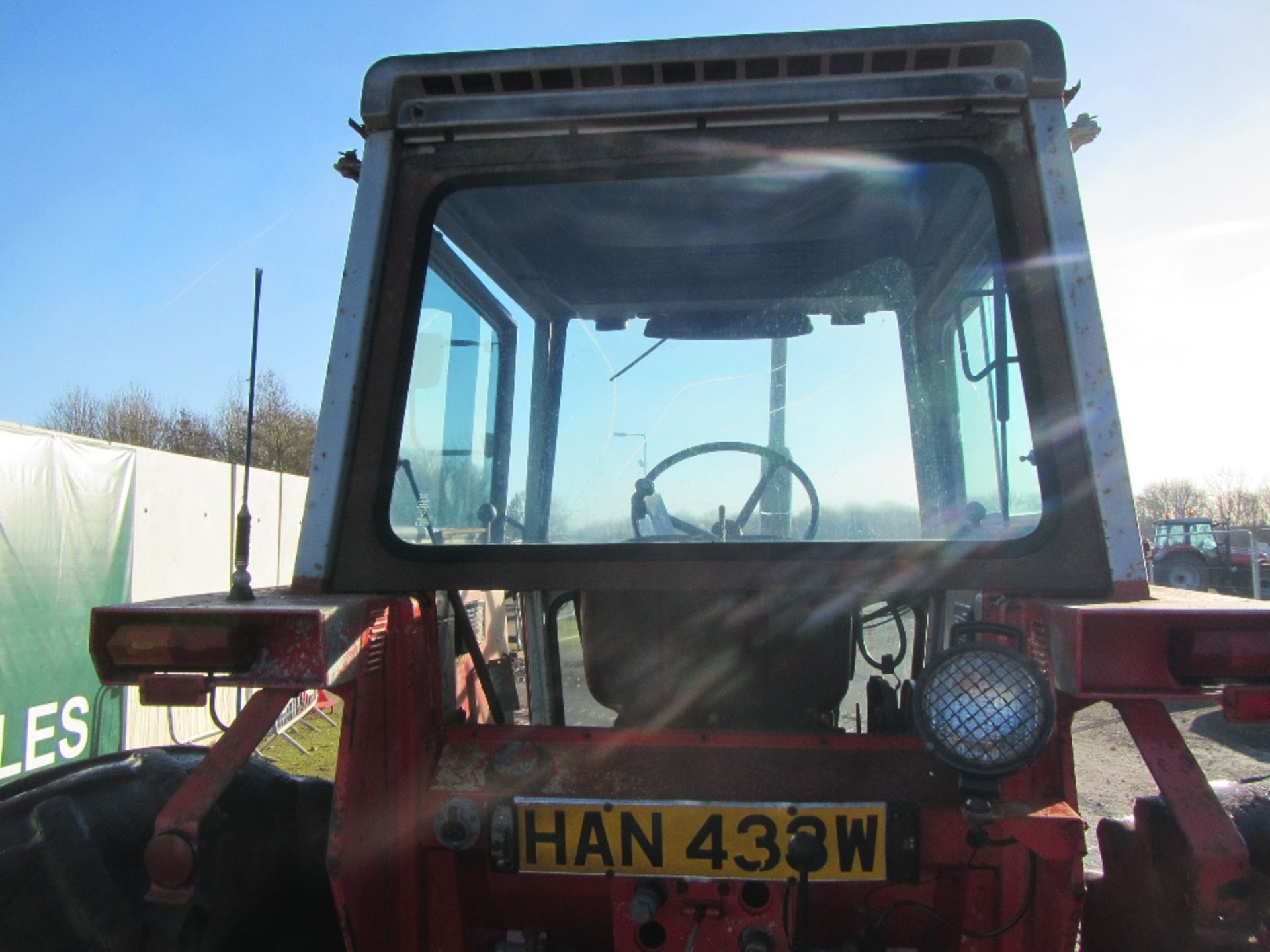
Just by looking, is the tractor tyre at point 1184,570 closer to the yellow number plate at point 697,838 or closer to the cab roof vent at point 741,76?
the cab roof vent at point 741,76

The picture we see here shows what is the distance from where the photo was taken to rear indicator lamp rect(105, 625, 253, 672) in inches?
64.2

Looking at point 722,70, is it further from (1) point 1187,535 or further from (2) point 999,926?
(1) point 1187,535

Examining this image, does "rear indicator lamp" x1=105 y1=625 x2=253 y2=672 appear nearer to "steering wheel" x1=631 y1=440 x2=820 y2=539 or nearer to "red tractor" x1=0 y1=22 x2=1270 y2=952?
"red tractor" x1=0 y1=22 x2=1270 y2=952

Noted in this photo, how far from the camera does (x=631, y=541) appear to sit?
2074mm

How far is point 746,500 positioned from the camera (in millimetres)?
2082

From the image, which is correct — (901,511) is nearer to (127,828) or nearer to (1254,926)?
(1254,926)

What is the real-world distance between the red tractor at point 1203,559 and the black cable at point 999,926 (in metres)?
21.9

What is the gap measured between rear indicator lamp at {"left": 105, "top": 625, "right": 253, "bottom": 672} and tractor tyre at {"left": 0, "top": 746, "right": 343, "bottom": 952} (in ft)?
0.83

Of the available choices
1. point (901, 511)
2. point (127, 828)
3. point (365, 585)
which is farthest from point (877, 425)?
point (127, 828)

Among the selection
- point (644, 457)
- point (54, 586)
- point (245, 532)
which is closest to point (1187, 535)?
point (54, 586)

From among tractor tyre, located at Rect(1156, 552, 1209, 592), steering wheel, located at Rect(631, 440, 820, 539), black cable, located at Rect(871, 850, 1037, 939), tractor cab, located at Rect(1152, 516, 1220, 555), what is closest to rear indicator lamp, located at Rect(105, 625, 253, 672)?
steering wheel, located at Rect(631, 440, 820, 539)

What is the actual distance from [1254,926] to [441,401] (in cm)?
183

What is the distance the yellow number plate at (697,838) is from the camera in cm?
174

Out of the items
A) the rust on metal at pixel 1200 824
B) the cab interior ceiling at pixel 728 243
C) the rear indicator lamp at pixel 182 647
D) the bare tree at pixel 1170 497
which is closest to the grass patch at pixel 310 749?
the cab interior ceiling at pixel 728 243
